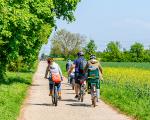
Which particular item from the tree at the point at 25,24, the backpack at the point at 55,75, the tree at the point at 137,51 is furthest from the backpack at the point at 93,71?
the tree at the point at 137,51

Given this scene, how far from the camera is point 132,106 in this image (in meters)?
18.3

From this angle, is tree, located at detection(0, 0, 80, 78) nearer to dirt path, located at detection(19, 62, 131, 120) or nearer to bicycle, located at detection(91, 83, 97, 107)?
dirt path, located at detection(19, 62, 131, 120)

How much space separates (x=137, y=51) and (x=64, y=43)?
26818 mm

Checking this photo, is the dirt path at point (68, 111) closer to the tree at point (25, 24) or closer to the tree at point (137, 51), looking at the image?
the tree at point (25, 24)

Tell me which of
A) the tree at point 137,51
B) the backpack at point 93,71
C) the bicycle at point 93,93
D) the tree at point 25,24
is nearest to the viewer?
the bicycle at point 93,93

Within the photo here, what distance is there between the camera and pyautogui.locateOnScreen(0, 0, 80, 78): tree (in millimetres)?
25578

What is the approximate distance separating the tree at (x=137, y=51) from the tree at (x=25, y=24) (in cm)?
12419

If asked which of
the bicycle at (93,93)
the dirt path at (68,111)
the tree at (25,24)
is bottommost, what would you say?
the dirt path at (68,111)

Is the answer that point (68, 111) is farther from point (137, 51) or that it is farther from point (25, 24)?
point (137, 51)

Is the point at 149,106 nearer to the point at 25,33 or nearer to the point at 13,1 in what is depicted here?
the point at 13,1

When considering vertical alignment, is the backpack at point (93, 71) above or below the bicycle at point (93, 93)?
above

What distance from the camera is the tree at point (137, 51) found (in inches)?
6422

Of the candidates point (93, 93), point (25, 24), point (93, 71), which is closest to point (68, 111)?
point (93, 93)

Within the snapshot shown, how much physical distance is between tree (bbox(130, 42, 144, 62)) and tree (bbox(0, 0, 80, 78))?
407ft
